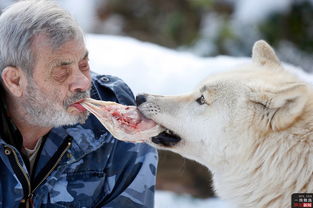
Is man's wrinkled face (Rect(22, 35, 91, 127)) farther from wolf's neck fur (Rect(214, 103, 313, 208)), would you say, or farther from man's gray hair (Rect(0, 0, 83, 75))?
wolf's neck fur (Rect(214, 103, 313, 208))

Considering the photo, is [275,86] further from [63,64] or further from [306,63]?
[306,63]

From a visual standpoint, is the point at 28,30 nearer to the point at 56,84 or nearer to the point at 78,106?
the point at 56,84

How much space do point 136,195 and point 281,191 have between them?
0.93m

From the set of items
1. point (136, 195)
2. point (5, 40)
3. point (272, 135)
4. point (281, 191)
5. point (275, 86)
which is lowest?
point (136, 195)

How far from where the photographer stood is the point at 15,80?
→ 2799 mm

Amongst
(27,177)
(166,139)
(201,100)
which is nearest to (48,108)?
(27,177)

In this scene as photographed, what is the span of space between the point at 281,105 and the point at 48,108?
4.09 feet

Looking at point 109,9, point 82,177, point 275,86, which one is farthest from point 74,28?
point 109,9

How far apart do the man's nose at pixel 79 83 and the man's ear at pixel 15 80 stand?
268 millimetres

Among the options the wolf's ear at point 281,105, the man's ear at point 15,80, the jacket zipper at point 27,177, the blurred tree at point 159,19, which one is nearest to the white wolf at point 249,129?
the wolf's ear at point 281,105

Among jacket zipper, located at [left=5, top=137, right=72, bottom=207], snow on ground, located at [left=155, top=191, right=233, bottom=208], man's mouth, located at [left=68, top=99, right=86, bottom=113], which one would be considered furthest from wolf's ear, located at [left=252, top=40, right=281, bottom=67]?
snow on ground, located at [left=155, top=191, right=233, bottom=208]

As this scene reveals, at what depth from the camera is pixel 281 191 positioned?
2.26m

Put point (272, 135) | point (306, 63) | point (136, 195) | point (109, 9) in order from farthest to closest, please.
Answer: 1. point (109, 9)
2. point (306, 63)
3. point (136, 195)
4. point (272, 135)

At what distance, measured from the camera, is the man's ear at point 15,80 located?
109 inches
